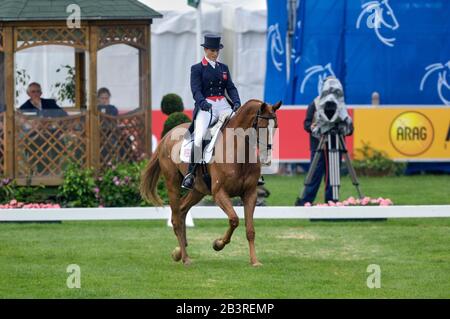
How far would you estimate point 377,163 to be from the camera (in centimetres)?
2617

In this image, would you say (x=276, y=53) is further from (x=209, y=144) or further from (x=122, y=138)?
(x=209, y=144)

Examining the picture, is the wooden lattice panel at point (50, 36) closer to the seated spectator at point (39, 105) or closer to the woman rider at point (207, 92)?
the seated spectator at point (39, 105)

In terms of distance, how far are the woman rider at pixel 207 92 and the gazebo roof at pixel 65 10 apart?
5001 mm

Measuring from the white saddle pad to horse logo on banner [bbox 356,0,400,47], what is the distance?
1236cm

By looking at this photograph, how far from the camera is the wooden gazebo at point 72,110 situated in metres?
18.8

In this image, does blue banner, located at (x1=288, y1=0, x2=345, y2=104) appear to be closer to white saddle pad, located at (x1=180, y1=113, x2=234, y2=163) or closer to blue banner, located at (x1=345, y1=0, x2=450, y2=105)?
Answer: blue banner, located at (x1=345, y1=0, x2=450, y2=105)

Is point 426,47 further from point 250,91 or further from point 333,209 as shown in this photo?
point 333,209

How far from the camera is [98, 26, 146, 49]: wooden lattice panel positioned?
62.5ft

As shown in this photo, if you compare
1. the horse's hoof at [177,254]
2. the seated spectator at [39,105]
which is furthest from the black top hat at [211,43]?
the seated spectator at [39,105]

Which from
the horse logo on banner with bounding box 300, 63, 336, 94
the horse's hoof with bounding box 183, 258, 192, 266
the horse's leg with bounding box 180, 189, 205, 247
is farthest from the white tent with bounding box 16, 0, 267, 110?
the horse's hoof with bounding box 183, 258, 192, 266

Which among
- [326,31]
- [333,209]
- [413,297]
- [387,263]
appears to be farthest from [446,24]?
[413,297]

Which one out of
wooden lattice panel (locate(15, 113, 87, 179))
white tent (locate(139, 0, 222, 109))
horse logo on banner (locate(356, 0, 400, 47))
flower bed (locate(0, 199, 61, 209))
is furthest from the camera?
white tent (locate(139, 0, 222, 109))

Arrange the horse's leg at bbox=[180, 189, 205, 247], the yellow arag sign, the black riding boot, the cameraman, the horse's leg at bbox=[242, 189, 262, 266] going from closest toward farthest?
the horse's leg at bbox=[242, 189, 262, 266], the black riding boot, the horse's leg at bbox=[180, 189, 205, 247], the cameraman, the yellow arag sign
